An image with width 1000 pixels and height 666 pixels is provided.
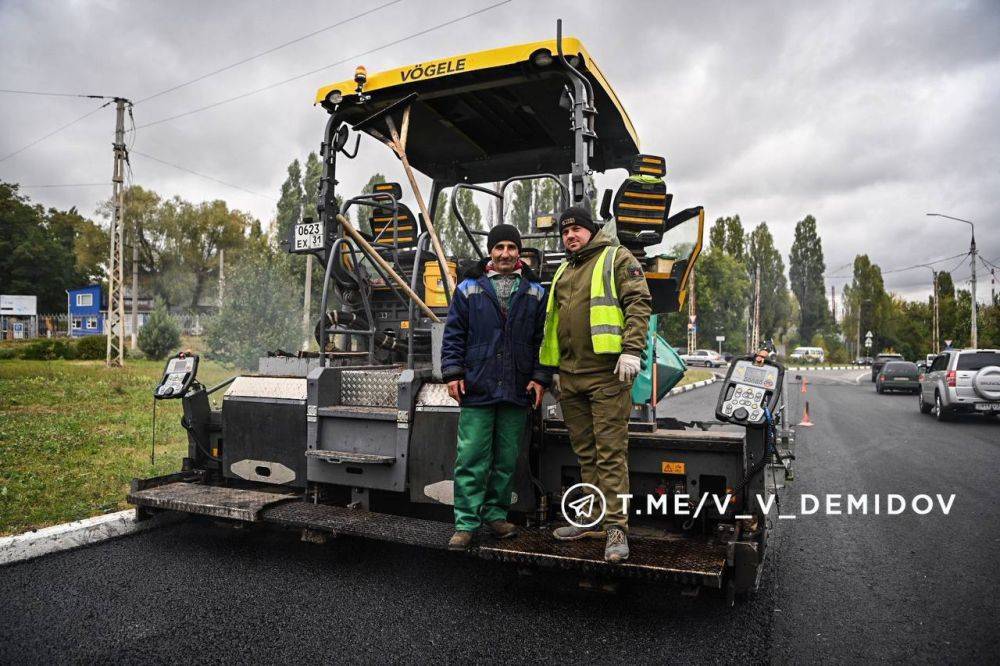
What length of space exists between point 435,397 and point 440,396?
31mm

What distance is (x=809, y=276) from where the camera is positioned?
74688mm

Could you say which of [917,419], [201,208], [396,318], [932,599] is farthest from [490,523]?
[201,208]

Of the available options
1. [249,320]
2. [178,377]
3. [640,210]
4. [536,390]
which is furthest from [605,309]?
[249,320]

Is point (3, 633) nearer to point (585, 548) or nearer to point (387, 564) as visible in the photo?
point (387, 564)

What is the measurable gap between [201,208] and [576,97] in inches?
2033

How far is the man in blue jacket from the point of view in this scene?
11.7ft

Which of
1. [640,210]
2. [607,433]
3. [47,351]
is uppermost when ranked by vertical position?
[640,210]

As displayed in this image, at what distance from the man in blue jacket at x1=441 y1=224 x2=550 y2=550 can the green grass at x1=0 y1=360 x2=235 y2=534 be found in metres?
3.23

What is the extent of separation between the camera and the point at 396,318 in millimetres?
5258

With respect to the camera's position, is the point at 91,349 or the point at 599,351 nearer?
the point at 599,351

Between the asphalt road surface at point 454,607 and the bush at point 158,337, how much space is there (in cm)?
2332

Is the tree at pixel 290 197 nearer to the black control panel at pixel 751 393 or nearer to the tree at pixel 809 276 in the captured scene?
the black control panel at pixel 751 393

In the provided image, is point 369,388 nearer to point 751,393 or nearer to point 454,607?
point 454,607

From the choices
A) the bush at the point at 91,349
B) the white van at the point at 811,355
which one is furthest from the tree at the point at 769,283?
the bush at the point at 91,349
